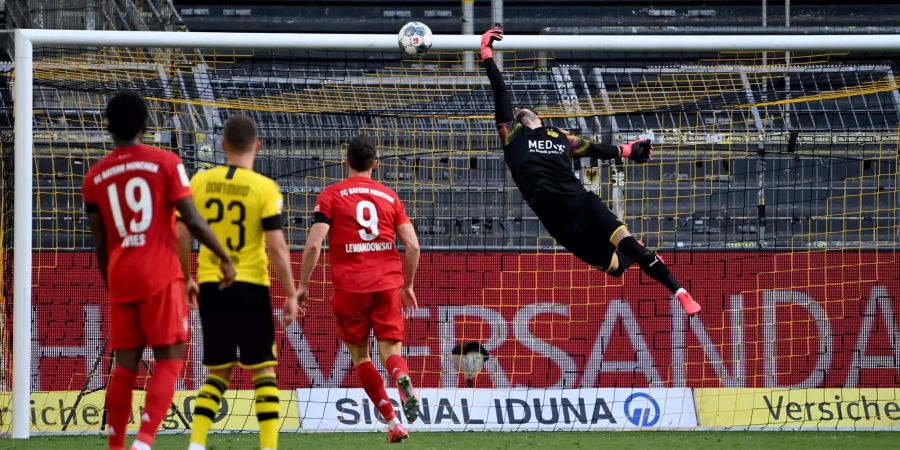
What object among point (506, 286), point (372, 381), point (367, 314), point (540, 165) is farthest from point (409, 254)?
point (506, 286)

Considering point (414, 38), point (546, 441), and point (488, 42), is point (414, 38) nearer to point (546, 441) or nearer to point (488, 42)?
point (488, 42)

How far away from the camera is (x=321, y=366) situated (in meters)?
10.2

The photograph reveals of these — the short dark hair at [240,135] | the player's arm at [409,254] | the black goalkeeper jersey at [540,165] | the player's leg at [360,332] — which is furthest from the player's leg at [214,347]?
the black goalkeeper jersey at [540,165]

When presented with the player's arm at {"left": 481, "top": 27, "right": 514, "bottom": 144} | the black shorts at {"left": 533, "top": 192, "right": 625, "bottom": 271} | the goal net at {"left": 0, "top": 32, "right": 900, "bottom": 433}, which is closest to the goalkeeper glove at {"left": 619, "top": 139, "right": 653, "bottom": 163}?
the black shorts at {"left": 533, "top": 192, "right": 625, "bottom": 271}

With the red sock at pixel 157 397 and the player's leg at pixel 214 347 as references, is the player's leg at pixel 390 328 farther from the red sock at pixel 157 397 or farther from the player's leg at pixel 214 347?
the red sock at pixel 157 397

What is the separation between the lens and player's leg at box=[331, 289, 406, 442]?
24.1ft

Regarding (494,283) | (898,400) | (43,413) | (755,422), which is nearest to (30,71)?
(43,413)

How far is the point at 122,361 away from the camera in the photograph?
550cm

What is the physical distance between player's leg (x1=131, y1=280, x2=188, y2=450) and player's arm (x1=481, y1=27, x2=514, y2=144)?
125 inches

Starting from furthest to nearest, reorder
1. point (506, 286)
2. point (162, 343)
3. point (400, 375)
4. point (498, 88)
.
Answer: point (506, 286) → point (498, 88) → point (400, 375) → point (162, 343)

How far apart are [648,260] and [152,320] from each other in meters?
3.97

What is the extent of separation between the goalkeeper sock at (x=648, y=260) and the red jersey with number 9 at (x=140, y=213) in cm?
376

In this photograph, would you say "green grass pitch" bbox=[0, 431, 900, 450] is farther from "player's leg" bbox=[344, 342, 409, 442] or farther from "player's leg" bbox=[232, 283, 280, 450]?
"player's leg" bbox=[232, 283, 280, 450]

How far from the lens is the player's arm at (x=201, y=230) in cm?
530
